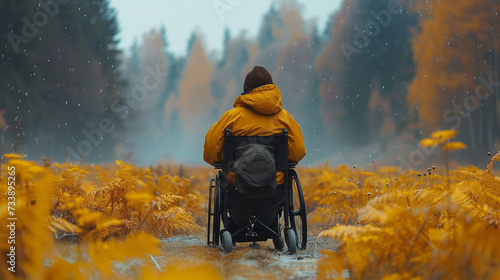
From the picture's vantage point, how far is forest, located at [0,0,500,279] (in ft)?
7.66

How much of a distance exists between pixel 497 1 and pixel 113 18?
797 inches

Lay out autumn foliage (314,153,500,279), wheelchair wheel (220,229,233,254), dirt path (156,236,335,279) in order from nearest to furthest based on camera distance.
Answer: autumn foliage (314,153,500,279) → dirt path (156,236,335,279) → wheelchair wheel (220,229,233,254)

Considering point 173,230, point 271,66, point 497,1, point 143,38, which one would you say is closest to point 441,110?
point 497,1

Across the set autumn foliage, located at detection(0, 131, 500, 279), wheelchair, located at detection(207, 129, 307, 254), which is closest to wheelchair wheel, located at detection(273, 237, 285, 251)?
wheelchair, located at detection(207, 129, 307, 254)

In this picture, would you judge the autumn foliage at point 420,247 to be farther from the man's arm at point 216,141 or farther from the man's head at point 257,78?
the man's head at point 257,78

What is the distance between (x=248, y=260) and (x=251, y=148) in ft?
2.98

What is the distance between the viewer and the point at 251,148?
3.74 metres

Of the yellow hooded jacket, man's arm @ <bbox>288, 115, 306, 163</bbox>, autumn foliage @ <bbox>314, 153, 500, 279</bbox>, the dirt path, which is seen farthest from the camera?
man's arm @ <bbox>288, 115, 306, 163</bbox>

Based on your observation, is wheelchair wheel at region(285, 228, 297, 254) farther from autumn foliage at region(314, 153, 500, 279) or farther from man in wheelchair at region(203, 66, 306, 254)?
autumn foliage at region(314, 153, 500, 279)

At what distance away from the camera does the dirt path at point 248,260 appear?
2670 mm

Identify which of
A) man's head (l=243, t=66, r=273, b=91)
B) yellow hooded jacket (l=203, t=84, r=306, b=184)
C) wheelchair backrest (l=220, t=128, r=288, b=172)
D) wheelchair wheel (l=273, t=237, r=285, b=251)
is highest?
man's head (l=243, t=66, r=273, b=91)

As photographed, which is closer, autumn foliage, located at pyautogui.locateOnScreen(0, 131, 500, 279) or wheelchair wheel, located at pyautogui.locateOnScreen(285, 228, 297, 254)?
autumn foliage, located at pyautogui.locateOnScreen(0, 131, 500, 279)

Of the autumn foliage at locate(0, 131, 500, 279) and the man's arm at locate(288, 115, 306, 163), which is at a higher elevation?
the man's arm at locate(288, 115, 306, 163)

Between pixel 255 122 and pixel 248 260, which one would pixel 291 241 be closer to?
pixel 248 260
